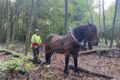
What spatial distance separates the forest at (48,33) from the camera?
31.9 feet

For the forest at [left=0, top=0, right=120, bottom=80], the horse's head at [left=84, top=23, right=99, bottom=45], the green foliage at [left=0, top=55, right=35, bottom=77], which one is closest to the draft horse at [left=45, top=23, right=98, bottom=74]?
the horse's head at [left=84, top=23, right=99, bottom=45]

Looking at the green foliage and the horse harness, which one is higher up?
the horse harness

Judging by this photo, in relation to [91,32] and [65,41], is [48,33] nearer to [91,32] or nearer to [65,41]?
[65,41]

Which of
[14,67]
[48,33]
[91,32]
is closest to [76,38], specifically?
[91,32]

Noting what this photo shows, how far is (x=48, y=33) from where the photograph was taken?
30344 mm

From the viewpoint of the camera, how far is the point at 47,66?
1153 centimetres

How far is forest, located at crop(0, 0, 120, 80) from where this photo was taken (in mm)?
9711

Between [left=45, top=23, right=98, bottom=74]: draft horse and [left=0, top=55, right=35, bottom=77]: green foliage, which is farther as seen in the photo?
[left=45, top=23, right=98, bottom=74]: draft horse

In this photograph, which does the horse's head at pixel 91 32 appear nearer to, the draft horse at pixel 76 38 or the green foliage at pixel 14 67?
the draft horse at pixel 76 38

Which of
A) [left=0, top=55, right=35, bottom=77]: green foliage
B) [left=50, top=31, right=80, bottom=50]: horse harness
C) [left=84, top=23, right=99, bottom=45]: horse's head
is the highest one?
[left=84, top=23, right=99, bottom=45]: horse's head

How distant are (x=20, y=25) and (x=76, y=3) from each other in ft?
39.0

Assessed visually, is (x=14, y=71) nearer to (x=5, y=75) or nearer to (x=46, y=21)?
(x=5, y=75)

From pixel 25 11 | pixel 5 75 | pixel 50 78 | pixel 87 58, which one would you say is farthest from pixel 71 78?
pixel 25 11

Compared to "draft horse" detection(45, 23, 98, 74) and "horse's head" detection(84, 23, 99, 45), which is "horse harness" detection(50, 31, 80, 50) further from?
"horse's head" detection(84, 23, 99, 45)
